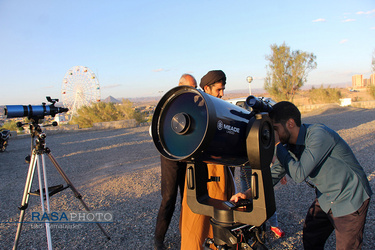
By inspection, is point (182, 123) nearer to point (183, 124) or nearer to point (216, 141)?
point (183, 124)

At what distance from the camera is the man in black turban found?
8.16 feet

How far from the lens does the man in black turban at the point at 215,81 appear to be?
2486 mm

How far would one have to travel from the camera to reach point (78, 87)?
34844 mm

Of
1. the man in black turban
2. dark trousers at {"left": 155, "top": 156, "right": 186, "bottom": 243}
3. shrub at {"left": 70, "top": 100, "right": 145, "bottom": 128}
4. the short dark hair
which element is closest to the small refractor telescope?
dark trousers at {"left": 155, "top": 156, "right": 186, "bottom": 243}

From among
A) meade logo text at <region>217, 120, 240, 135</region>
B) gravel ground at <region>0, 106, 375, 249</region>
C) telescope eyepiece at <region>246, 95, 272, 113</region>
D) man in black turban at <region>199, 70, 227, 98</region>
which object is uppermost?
man in black turban at <region>199, 70, 227, 98</region>

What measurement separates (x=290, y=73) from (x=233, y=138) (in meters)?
26.8

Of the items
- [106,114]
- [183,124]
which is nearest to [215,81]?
[183,124]

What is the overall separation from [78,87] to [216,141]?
37.0 meters

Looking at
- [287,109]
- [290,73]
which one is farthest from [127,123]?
[287,109]

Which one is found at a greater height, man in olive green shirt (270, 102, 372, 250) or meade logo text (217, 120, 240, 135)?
meade logo text (217, 120, 240, 135)

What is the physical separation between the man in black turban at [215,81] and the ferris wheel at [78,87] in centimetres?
3373

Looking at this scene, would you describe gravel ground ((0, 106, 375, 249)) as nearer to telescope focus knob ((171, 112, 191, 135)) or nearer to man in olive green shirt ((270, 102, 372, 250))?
man in olive green shirt ((270, 102, 372, 250))

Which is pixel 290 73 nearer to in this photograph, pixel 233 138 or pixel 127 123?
pixel 127 123

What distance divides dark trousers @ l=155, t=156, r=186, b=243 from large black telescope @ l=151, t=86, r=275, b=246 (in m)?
0.97
